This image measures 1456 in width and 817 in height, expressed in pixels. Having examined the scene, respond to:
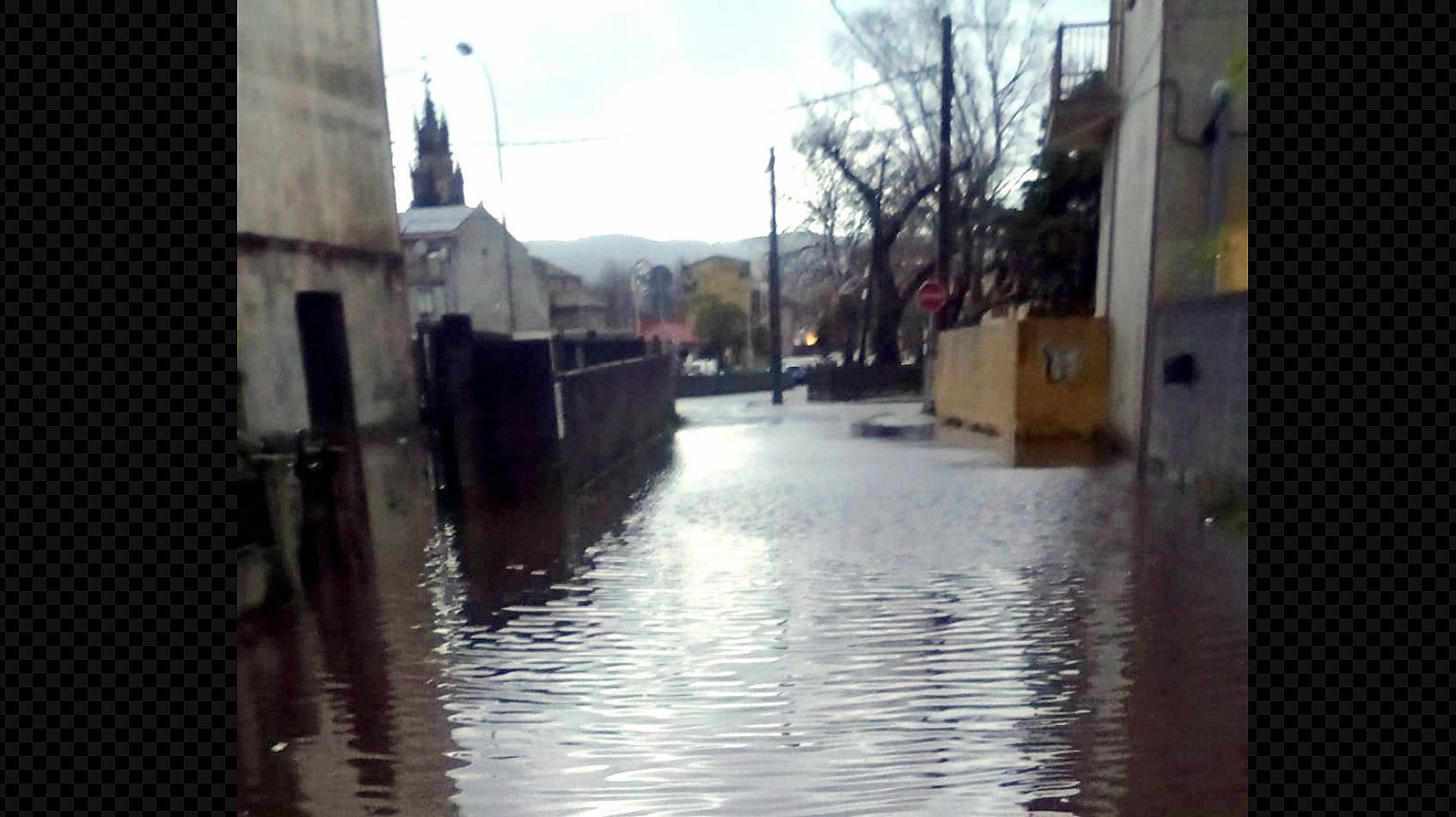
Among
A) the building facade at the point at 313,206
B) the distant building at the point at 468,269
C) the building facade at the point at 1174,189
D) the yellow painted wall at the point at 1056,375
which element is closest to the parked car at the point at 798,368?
the distant building at the point at 468,269

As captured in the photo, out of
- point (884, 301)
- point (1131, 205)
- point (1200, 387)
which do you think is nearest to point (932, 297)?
point (1131, 205)

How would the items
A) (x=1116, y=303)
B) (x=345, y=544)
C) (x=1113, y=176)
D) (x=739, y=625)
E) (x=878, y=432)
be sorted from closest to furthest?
(x=739, y=625) < (x=345, y=544) < (x=1116, y=303) < (x=1113, y=176) < (x=878, y=432)

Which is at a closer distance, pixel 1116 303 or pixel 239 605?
pixel 239 605

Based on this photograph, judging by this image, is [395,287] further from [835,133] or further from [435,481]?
[835,133]

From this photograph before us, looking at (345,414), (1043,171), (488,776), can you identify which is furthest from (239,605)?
(1043,171)

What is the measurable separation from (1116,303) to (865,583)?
781 cm

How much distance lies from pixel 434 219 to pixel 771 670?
42874 mm

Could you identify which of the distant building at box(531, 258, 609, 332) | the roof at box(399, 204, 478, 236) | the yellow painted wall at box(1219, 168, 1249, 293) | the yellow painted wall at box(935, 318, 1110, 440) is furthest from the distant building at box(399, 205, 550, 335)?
the yellow painted wall at box(1219, 168, 1249, 293)

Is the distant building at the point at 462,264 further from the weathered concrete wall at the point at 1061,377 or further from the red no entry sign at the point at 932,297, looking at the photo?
the weathered concrete wall at the point at 1061,377

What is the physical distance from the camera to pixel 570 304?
57.1m

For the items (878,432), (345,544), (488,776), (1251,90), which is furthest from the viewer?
(878,432)

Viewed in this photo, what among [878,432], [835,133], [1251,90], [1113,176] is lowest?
[878,432]

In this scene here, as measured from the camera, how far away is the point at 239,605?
529 centimetres

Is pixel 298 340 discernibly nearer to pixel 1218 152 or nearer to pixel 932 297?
pixel 932 297
